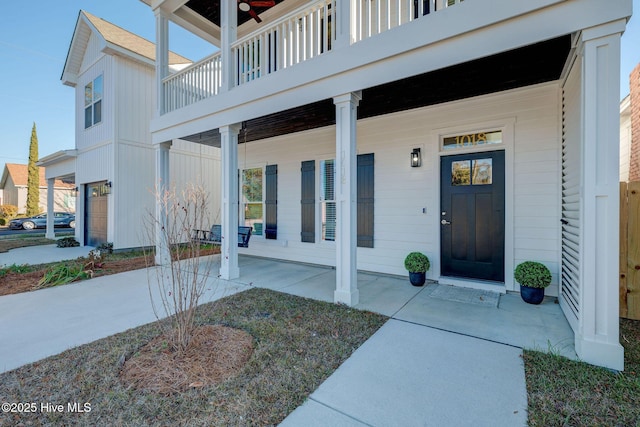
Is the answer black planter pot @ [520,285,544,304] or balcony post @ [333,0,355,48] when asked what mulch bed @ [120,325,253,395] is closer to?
black planter pot @ [520,285,544,304]

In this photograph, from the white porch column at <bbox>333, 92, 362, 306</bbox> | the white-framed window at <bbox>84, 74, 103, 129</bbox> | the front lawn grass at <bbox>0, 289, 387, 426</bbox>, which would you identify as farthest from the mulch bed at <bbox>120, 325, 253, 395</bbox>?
the white-framed window at <bbox>84, 74, 103, 129</bbox>

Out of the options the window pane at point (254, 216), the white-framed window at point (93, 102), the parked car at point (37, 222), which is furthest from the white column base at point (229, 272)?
the parked car at point (37, 222)

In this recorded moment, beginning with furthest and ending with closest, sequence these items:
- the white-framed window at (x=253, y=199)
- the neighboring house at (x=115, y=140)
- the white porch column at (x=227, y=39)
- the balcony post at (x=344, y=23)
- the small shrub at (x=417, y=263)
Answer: the neighboring house at (x=115, y=140) < the white-framed window at (x=253, y=199) < the white porch column at (x=227, y=39) < the small shrub at (x=417, y=263) < the balcony post at (x=344, y=23)

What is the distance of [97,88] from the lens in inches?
358

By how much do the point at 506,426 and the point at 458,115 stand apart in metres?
4.19

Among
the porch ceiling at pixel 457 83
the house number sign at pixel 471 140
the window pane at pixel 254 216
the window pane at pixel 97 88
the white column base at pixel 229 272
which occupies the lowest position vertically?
the white column base at pixel 229 272

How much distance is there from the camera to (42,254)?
8055 millimetres

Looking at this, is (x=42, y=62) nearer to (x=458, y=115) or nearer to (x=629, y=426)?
(x=458, y=115)

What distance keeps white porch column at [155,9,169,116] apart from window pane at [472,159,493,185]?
656cm

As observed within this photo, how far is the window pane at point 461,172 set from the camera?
15.1 feet

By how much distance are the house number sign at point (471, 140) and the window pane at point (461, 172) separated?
0.85ft

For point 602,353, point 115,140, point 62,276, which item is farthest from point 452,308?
point 115,140

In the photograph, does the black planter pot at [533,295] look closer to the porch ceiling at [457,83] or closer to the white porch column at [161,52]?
the porch ceiling at [457,83]

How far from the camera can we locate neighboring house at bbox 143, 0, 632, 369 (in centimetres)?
240
